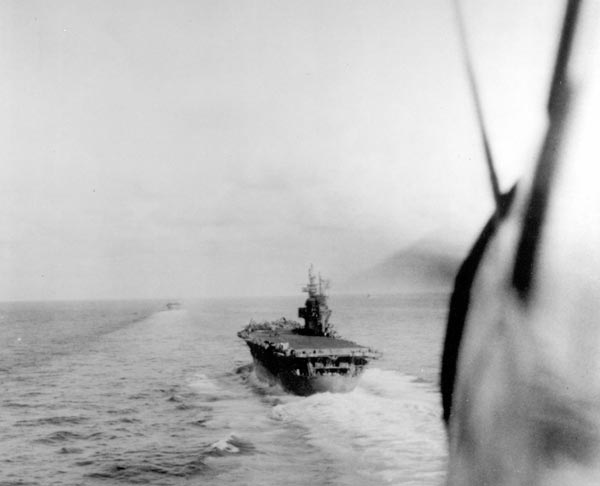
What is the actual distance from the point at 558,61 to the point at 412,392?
696 inches

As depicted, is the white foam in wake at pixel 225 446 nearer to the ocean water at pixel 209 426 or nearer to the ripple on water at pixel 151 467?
the ocean water at pixel 209 426

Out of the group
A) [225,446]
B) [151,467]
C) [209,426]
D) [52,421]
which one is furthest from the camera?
[52,421]

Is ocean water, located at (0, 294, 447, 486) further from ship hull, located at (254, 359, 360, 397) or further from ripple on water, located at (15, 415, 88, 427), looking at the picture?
ship hull, located at (254, 359, 360, 397)

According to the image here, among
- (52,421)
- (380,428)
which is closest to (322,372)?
(380,428)

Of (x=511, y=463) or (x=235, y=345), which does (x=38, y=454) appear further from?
(x=235, y=345)

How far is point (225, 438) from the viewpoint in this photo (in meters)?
13.5

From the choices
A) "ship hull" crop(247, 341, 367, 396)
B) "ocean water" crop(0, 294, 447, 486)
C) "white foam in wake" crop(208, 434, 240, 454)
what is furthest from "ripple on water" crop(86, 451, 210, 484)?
"ship hull" crop(247, 341, 367, 396)

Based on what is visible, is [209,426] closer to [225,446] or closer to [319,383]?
[225,446]

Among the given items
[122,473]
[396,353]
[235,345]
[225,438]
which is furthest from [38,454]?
[235,345]

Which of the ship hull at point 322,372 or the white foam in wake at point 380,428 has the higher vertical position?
the ship hull at point 322,372

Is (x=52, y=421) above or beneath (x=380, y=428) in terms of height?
beneath

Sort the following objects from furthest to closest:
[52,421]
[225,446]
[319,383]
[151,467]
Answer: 1. [319,383]
2. [52,421]
3. [225,446]
4. [151,467]

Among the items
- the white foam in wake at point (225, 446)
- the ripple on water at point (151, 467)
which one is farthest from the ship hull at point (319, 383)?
the ripple on water at point (151, 467)

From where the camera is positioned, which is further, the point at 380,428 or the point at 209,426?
the point at 209,426
